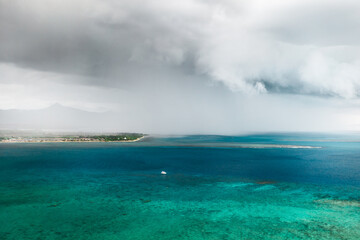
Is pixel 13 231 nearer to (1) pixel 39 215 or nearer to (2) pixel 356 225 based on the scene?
(1) pixel 39 215

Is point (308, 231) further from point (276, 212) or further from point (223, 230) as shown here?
point (223, 230)

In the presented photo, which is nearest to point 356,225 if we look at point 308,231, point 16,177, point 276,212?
point 308,231

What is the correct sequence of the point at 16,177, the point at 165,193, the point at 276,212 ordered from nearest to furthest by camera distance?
the point at 276,212 → the point at 165,193 → the point at 16,177

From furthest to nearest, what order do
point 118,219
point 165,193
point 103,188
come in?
point 103,188 → point 165,193 → point 118,219

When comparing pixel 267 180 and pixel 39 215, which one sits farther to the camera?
pixel 267 180

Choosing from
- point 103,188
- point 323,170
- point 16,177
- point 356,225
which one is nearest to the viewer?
point 356,225

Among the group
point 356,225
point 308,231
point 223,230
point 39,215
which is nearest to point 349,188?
point 356,225

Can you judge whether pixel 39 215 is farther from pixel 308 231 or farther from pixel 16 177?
pixel 308 231

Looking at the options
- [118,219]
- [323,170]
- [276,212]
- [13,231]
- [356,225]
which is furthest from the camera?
[323,170]

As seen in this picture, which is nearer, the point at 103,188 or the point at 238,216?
the point at 238,216
